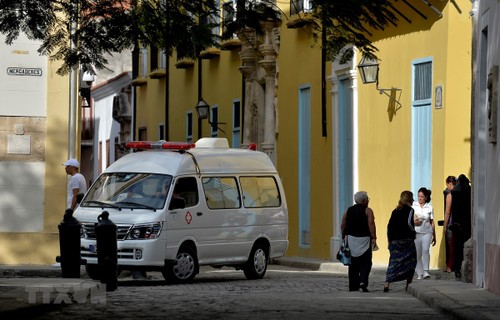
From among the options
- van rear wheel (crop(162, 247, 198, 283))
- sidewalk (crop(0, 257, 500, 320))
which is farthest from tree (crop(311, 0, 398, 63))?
van rear wheel (crop(162, 247, 198, 283))

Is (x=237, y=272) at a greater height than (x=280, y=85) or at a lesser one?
lesser

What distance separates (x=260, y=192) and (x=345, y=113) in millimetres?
6367

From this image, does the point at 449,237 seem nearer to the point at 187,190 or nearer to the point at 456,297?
the point at 187,190

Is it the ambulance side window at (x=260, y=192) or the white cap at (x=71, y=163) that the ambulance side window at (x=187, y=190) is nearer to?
the ambulance side window at (x=260, y=192)

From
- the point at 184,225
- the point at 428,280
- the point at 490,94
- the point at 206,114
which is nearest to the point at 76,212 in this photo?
the point at 184,225

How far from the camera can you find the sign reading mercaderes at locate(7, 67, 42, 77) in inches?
1089

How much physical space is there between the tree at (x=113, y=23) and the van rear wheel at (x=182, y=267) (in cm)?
535

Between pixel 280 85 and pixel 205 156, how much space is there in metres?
11.9

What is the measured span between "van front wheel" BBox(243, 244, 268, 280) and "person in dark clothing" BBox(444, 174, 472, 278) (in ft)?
→ 10.6

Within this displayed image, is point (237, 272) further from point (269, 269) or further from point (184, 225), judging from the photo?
point (184, 225)

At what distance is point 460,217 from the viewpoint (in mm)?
23938

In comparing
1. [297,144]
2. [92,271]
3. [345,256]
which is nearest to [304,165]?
[297,144]

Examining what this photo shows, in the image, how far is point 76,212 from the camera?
77.3ft

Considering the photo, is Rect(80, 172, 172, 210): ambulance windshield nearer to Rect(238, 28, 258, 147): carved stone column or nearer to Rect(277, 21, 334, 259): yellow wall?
Rect(277, 21, 334, 259): yellow wall
